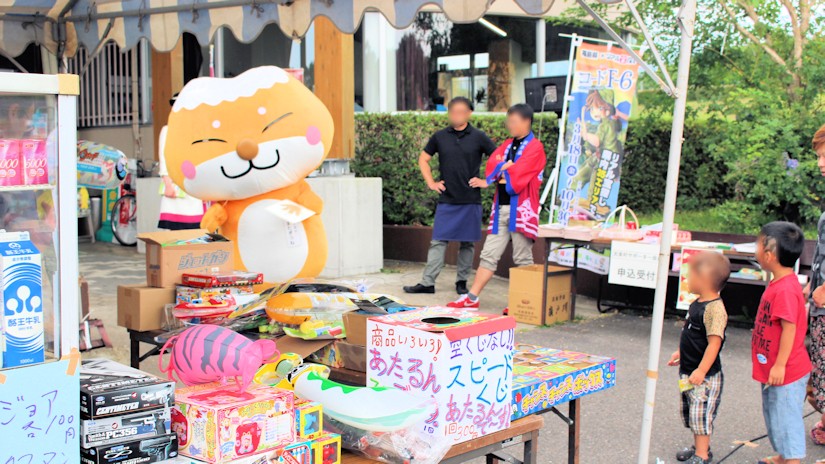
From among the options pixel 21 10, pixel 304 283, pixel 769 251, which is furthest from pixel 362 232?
pixel 769 251

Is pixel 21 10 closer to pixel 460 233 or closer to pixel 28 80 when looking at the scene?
pixel 460 233

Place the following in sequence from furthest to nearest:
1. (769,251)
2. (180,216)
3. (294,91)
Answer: (180,216) < (294,91) < (769,251)

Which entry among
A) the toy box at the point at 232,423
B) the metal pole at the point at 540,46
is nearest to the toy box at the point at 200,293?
the toy box at the point at 232,423

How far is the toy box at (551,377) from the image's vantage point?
304 cm

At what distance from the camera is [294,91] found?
5414mm

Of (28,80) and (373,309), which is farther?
(373,309)

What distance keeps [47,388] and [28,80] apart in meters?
0.79

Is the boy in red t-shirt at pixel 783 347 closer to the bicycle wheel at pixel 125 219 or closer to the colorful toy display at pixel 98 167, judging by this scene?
the colorful toy display at pixel 98 167

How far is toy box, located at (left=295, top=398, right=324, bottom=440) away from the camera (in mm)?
2492

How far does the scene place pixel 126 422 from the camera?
7.62ft

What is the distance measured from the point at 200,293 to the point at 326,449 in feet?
6.71

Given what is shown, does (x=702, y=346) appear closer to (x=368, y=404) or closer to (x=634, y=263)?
(x=368, y=404)

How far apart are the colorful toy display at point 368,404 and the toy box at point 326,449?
10 cm

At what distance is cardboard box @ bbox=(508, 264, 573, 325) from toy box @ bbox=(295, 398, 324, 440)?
511 cm
